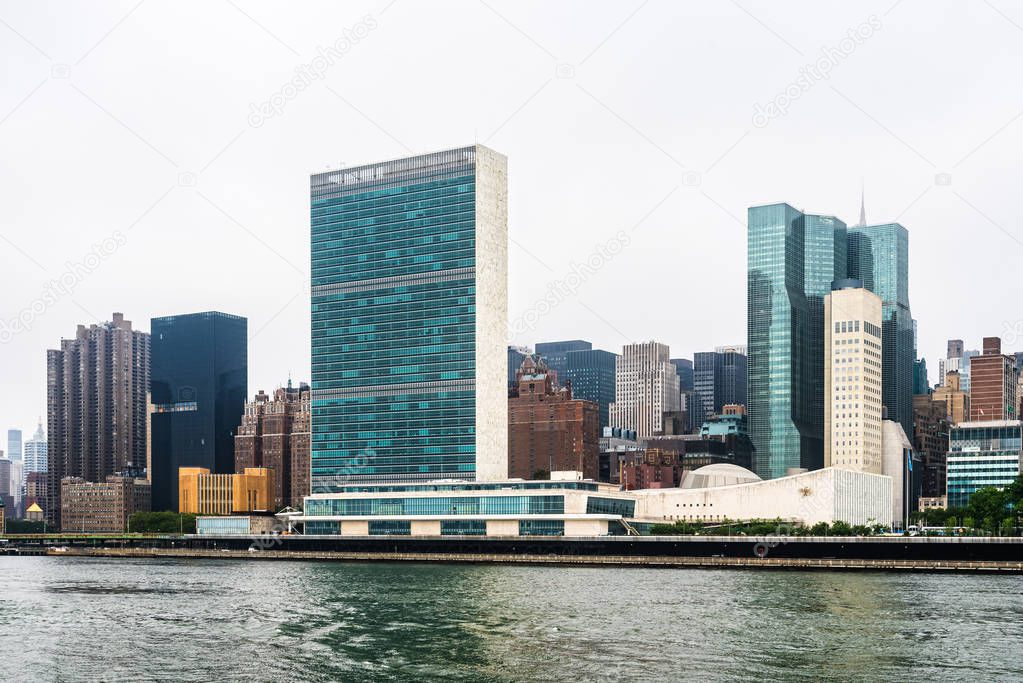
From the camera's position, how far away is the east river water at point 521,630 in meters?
78.6

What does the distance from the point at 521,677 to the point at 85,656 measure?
107 feet

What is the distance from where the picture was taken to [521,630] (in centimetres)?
9712

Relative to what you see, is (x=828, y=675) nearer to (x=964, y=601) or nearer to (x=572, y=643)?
(x=572, y=643)

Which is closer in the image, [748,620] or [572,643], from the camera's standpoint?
[572,643]

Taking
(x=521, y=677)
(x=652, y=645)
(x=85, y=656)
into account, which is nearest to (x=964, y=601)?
(x=652, y=645)

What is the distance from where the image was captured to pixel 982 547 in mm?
186500

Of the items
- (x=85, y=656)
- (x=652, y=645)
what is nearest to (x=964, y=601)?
(x=652, y=645)

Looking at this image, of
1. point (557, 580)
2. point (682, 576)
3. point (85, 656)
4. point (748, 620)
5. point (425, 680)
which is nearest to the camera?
point (425, 680)

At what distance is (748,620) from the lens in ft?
341

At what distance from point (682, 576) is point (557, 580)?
2105 centimetres

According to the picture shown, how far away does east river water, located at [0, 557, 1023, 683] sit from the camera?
258 feet

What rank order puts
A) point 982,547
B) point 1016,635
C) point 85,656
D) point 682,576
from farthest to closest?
point 982,547 < point 682,576 < point 1016,635 < point 85,656

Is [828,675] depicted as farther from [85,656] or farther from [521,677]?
[85,656]

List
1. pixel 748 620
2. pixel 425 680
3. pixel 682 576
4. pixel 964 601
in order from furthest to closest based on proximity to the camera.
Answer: pixel 682 576 < pixel 964 601 < pixel 748 620 < pixel 425 680
